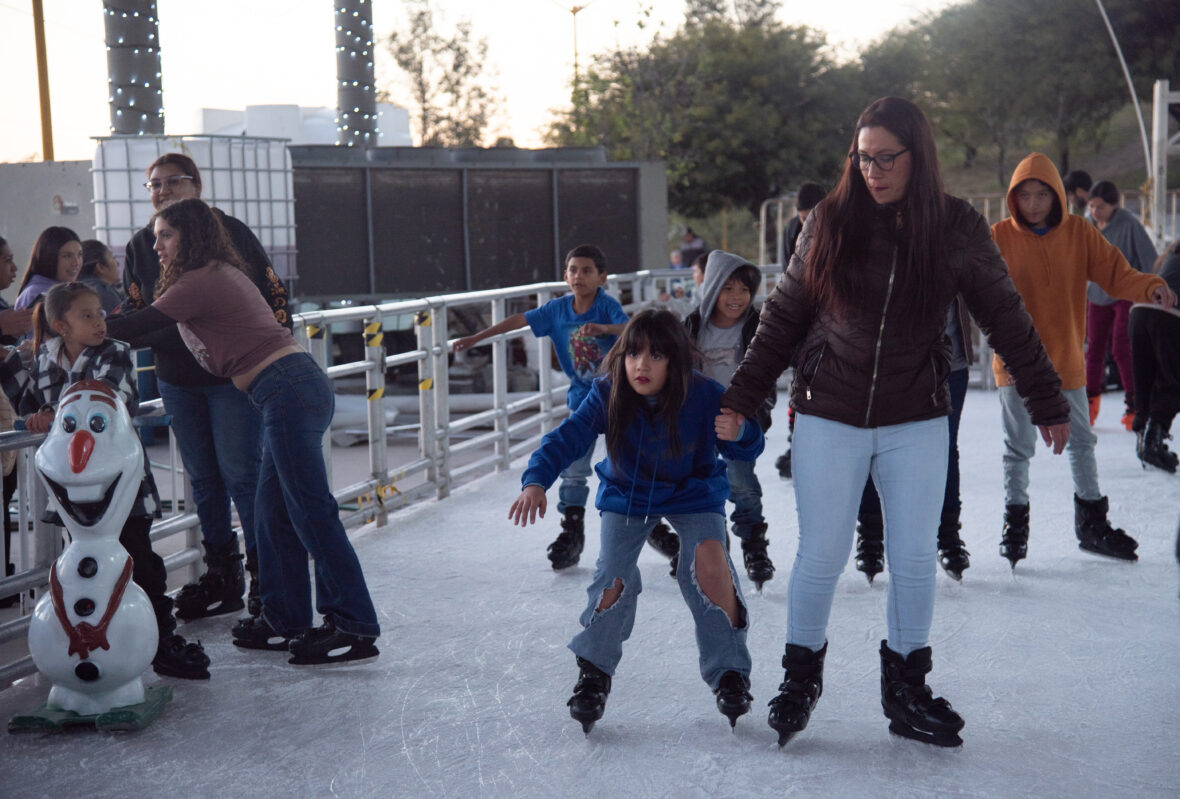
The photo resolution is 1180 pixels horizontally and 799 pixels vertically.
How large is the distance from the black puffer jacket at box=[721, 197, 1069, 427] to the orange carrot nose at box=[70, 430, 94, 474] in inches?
68.7

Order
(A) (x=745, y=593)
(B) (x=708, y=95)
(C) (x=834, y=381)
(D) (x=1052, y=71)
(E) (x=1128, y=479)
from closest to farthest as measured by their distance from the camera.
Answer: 1. (C) (x=834, y=381)
2. (A) (x=745, y=593)
3. (E) (x=1128, y=479)
4. (B) (x=708, y=95)
5. (D) (x=1052, y=71)

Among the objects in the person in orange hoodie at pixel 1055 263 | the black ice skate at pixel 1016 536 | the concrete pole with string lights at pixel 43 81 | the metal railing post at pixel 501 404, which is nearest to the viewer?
the person in orange hoodie at pixel 1055 263

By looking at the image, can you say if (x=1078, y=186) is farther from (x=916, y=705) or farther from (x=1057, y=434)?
(x=916, y=705)

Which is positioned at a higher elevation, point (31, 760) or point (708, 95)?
point (708, 95)

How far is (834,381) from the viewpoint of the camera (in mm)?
3031

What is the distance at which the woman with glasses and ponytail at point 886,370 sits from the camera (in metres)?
2.97

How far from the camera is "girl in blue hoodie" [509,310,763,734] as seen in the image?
3229 millimetres

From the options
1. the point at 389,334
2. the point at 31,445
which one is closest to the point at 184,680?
the point at 31,445

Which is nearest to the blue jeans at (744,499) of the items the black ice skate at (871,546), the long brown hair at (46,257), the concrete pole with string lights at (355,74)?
the black ice skate at (871,546)

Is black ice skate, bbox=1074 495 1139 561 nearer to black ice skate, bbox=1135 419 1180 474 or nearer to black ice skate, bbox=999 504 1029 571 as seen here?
black ice skate, bbox=999 504 1029 571

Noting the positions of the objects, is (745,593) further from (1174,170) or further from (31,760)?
(1174,170)

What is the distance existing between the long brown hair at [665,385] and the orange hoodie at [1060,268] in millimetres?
1965

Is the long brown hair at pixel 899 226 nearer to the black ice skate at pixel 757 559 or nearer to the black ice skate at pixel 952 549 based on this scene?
the black ice skate at pixel 757 559

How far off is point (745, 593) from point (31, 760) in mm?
2553
